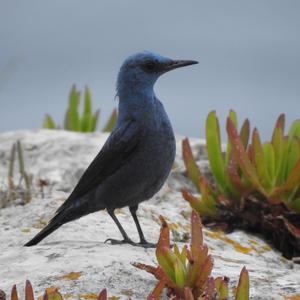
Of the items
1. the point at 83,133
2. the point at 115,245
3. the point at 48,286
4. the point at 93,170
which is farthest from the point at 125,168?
the point at 83,133

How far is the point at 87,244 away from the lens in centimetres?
480

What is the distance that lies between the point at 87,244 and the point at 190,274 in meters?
1.35

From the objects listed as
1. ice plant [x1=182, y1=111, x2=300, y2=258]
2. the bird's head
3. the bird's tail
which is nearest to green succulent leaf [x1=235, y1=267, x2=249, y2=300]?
the bird's tail

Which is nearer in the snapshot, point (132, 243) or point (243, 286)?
point (243, 286)

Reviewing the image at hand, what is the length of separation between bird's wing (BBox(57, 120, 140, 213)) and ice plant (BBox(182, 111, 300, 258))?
81 cm

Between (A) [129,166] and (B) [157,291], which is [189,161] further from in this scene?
(B) [157,291]

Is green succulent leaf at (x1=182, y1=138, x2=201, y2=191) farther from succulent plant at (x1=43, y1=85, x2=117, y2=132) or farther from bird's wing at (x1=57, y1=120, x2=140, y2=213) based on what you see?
succulent plant at (x1=43, y1=85, x2=117, y2=132)

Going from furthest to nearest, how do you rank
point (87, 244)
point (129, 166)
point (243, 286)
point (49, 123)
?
point (49, 123), point (129, 166), point (87, 244), point (243, 286)

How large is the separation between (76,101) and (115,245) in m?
4.01

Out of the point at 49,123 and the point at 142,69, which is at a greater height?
the point at 142,69

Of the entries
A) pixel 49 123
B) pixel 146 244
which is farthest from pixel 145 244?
pixel 49 123

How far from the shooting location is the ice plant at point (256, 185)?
229 inches

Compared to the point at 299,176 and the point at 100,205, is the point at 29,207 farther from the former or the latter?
the point at 299,176

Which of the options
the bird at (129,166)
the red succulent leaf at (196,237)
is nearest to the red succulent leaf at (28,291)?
the red succulent leaf at (196,237)
